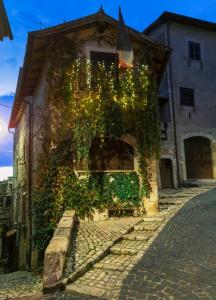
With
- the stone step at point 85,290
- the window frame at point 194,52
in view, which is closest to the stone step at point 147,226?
the stone step at point 85,290

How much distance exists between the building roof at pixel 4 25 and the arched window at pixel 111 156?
581 centimetres

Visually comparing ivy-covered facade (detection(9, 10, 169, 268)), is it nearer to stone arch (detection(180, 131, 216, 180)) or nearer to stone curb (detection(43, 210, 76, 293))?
stone curb (detection(43, 210, 76, 293))

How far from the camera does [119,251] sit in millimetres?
6527

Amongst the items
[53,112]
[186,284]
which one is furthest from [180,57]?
[186,284]

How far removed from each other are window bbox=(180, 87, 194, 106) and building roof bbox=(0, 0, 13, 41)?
46.9ft

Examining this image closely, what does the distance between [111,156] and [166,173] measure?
23.3ft

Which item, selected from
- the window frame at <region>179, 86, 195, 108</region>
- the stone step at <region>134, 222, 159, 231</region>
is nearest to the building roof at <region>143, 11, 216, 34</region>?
the window frame at <region>179, 86, 195, 108</region>

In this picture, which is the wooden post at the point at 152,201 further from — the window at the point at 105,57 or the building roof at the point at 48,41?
the building roof at the point at 48,41

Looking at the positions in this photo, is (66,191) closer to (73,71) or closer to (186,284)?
(73,71)

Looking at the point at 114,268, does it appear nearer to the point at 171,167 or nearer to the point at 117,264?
the point at 117,264

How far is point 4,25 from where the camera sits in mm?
5176

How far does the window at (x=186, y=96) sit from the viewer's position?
60.2ft

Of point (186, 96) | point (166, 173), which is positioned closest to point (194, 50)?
point (186, 96)

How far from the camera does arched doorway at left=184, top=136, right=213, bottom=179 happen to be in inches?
711
